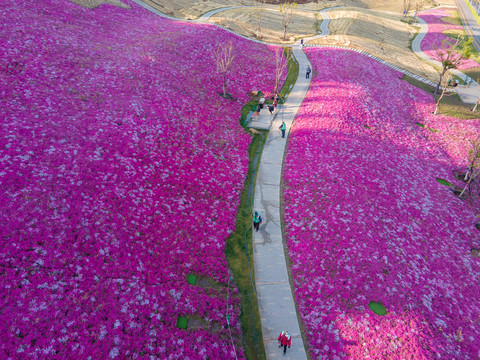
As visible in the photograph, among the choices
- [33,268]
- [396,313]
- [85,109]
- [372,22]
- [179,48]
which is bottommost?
[396,313]

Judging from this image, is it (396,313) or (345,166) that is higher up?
(345,166)

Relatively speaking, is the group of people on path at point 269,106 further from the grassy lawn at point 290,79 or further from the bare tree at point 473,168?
the bare tree at point 473,168

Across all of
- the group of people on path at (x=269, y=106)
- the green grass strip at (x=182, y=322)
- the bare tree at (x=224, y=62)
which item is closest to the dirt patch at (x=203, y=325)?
the green grass strip at (x=182, y=322)

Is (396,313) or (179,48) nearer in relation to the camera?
(396,313)

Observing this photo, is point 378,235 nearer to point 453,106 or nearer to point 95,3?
point 453,106

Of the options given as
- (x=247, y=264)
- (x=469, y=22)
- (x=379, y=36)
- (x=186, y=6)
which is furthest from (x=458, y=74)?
(x=247, y=264)

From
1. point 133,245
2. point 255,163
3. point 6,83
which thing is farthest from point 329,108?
point 6,83

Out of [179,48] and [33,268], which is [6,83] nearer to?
[33,268]
